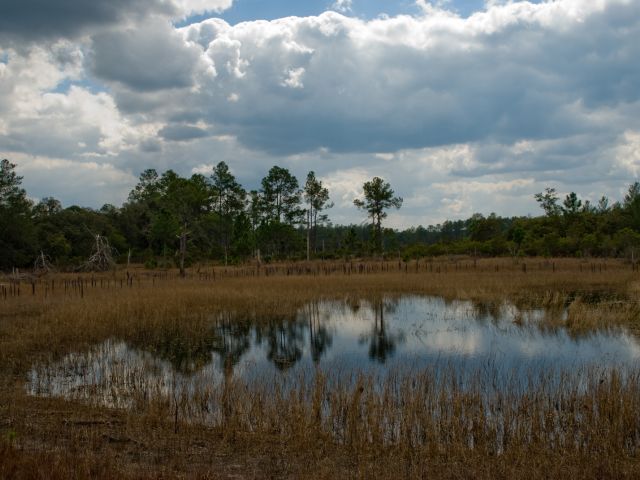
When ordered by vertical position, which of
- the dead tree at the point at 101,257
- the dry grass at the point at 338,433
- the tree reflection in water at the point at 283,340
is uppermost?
the dead tree at the point at 101,257

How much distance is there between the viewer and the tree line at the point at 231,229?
5071 centimetres

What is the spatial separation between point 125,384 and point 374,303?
1702 centimetres

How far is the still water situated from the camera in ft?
40.1

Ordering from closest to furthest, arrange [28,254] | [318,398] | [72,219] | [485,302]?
[318,398]
[485,302]
[28,254]
[72,219]

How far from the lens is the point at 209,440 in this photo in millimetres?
8562

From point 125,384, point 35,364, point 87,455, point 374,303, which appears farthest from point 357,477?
point 374,303

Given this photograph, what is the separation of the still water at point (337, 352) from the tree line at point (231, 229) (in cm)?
2725

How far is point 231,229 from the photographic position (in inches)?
2857

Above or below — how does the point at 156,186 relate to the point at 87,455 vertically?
above

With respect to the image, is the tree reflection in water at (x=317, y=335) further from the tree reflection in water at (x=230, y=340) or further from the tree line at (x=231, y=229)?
the tree line at (x=231, y=229)

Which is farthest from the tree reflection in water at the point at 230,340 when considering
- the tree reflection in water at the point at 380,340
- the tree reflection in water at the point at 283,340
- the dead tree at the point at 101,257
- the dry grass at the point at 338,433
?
the dead tree at the point at 101,257

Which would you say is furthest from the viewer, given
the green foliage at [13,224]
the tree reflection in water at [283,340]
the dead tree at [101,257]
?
the green foliage at [13,224]

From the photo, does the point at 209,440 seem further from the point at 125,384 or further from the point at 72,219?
the point at 72,219

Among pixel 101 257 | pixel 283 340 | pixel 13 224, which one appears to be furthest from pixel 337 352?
pixel 13 224
